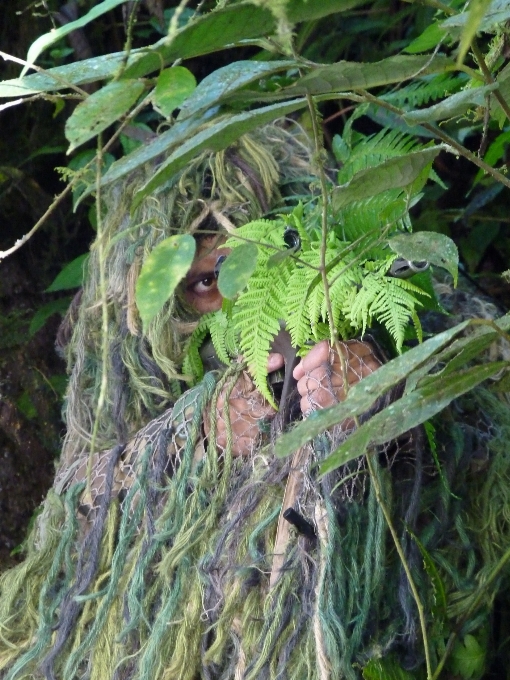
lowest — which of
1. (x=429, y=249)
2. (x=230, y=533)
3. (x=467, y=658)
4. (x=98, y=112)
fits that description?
(x=467, y=658)

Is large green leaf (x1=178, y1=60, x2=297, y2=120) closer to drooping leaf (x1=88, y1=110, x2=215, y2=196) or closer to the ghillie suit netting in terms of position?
drooping leaf (x1=88, y1=110, x2=215, y2=196)

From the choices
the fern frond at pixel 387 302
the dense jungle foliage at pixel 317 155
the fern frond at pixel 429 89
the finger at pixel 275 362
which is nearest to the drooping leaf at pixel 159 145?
the dense jungle foliage at pixel 317 155

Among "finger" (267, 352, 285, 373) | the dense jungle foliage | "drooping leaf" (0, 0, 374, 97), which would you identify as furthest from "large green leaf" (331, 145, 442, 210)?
"finger" (267, 352, 285, 373)

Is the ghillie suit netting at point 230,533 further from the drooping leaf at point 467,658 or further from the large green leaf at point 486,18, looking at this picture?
the large green leaf at point 486,18

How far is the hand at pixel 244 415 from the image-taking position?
1023mm

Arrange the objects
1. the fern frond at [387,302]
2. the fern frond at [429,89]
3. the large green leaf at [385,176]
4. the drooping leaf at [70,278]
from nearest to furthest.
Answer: the large green leaf at [385,176] → the fern frond at [387,302] → the fern frond at [429,89] → the drooping leaf at [70,278]

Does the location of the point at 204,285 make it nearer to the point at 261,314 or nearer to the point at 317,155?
the point at 261,314

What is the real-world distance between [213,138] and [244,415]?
1.70 feet

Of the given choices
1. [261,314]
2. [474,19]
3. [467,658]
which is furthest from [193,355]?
[474,19]

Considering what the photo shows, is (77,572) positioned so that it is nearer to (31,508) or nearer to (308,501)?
(308,501)

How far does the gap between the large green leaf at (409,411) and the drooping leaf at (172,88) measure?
24 centimetres

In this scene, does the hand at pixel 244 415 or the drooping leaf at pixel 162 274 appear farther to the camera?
the hand at pixel 244 415

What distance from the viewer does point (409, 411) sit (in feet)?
1.84

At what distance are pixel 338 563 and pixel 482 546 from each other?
22 cm
